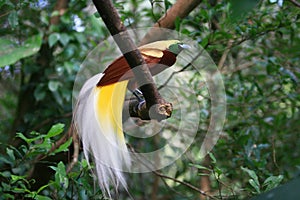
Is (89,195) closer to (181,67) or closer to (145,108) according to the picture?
(145,108)

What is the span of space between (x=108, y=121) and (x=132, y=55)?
1.06 ft

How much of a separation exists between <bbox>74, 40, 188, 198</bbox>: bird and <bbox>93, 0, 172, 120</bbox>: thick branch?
0.50ft

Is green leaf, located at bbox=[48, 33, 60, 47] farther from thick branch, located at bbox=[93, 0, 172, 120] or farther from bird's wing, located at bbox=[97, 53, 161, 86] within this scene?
thick branch, located at bbox=[93, 0, 172, 120]

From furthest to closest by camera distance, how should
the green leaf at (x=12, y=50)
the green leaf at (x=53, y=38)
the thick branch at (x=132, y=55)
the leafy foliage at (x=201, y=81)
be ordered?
the green leaf at (x=53, y=38)
the leafy foliage at (x=201, y=81)
the green leaf at (x=12, y=50)
the thick branch at (x=132, y=55)

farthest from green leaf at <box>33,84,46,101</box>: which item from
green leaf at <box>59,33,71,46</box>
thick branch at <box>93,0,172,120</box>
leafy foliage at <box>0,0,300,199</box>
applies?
thick branch at <box>93,0,172,120</box>

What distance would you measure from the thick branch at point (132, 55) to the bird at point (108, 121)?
15cm

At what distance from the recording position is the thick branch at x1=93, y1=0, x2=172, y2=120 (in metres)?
0.72

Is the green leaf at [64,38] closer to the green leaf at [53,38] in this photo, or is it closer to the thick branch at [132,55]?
the green leaf at [53,38]

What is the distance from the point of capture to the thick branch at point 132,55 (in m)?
0.72

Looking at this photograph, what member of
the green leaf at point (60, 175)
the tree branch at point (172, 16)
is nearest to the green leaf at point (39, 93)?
the tree branch at point (172, 16)

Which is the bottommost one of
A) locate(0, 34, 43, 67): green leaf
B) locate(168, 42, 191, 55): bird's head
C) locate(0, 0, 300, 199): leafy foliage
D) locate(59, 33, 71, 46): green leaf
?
locate(0, 0, 300, 199): leafy foliage

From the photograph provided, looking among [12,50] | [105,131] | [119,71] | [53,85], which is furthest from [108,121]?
[53,85]

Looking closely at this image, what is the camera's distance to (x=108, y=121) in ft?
3.60

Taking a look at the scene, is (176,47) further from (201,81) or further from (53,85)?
(53,85)
